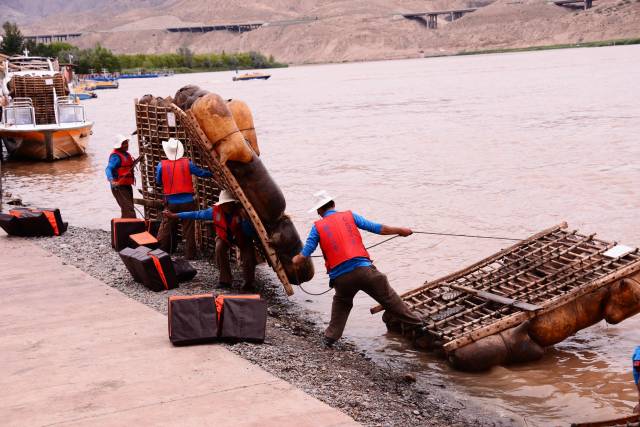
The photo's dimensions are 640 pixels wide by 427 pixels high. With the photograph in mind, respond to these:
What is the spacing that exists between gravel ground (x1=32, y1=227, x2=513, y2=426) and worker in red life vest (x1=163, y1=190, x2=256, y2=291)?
418 mm

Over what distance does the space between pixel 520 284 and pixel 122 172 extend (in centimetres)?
786

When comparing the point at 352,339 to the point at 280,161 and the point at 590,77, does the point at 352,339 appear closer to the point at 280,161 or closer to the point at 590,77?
the point at 280,161

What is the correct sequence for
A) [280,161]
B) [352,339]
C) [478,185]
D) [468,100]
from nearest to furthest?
[352,339]
[478,185]
[280,161]
[468,100]

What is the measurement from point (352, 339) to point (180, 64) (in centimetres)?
18762

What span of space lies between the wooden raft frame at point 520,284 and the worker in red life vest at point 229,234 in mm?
2489

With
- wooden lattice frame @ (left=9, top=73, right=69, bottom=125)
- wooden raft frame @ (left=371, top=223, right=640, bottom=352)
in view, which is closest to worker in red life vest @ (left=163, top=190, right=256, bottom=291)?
wooden raft frame @ (left=371, top=223, right=640, bottom=352)

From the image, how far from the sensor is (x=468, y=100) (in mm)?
63031

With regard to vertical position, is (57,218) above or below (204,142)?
below

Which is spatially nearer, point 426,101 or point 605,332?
point 605,332

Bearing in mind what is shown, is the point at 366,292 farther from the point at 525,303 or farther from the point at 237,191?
the point at 237,191

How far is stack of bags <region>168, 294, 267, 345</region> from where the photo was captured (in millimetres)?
9086

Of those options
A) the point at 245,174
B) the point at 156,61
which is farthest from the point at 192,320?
the point at 156,61

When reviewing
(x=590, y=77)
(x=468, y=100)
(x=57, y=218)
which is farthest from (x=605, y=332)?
(x=590, y=77)

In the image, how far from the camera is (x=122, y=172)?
52.0 ft
